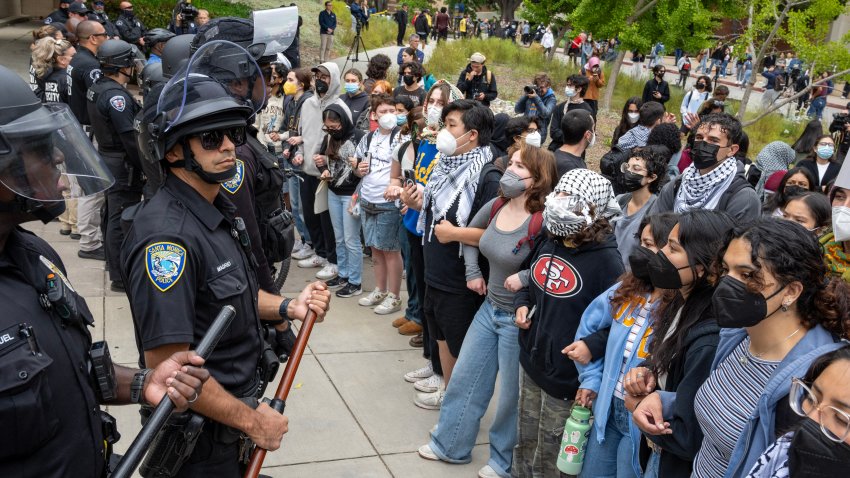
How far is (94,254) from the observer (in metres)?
7.54

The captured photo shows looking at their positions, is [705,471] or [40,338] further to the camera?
[705,471]

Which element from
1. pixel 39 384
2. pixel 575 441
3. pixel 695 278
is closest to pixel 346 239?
pixel 575 441

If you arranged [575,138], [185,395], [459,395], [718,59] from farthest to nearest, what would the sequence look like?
[718,59], [575,138], [459,395], [185,395]

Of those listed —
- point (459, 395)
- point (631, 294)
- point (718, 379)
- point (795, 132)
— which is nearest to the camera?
point (718, 379)

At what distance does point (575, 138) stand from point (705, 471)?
3.72 metres

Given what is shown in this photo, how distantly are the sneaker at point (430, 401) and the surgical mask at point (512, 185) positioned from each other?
172 centimetres

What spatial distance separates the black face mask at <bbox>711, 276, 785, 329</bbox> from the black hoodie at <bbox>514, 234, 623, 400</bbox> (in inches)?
46.4

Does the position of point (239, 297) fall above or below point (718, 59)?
above

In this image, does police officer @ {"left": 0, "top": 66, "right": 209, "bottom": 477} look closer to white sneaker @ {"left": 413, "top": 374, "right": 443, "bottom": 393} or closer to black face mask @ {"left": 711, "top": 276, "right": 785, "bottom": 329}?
black face mask @ {"left": 711, "top": 276, "right": 785, "bottom": 329}

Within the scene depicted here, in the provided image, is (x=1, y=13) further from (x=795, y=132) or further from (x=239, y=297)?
(x=239, y=297)

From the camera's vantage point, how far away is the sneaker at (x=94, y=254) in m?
7.52

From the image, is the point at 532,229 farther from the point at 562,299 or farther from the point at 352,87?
the point at 352,87

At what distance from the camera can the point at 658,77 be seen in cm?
1395

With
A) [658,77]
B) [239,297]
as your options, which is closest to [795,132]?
[658,77]
